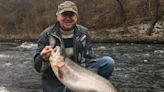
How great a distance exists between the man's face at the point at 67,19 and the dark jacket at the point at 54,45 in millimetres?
200

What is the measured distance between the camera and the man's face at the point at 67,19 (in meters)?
5.58

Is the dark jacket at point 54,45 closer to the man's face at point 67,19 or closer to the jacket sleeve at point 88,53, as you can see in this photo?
the jacket sleeve at point 88,53

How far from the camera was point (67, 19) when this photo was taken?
5613mm

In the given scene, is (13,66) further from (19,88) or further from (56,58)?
(56,58)

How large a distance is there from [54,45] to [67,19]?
1.63 ft

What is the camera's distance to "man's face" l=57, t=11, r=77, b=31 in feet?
18.3

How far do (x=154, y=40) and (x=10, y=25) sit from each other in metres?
18.6

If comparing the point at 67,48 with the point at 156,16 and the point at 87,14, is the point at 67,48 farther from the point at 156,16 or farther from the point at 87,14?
the point at 87,14

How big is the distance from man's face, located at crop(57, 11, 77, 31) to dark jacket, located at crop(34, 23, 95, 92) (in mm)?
200

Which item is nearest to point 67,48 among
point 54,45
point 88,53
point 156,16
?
point 54,45

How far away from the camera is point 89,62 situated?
239 inches

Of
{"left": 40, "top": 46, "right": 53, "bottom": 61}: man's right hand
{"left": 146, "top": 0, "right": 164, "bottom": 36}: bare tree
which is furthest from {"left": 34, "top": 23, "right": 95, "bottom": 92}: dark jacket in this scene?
{"left": 146, "top": 0, "right": 164, "bottom": 36}: bare tree

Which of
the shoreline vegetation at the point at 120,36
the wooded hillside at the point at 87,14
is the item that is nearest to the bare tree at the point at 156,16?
the wooded hillside at the point at 87,14

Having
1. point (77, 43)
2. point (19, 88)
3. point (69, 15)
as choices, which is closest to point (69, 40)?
point (77, 43)
